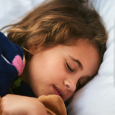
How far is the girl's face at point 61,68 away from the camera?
649 mm

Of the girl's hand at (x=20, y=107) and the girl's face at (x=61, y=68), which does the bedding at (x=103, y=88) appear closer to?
the girl's face at (x=61, y=68)

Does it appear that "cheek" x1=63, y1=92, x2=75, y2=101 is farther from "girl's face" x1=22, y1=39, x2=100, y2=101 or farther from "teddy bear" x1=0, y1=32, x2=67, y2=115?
"teddy bear" x1=0, y1=32, x2=67, y2=115

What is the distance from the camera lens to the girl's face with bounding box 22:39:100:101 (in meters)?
0.65

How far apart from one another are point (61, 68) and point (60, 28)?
0.22 m

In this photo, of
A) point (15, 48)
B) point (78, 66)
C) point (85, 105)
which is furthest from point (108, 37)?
point (15, 48)

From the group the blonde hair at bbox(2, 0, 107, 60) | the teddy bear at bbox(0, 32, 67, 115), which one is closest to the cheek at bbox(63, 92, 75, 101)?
the teddy bear at bbox(0, 32, 67, 115)

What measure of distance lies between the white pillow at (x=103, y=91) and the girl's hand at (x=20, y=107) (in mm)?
235

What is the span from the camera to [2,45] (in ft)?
2.01

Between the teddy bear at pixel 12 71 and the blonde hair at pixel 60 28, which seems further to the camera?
the blonde hair at pixel 60 28

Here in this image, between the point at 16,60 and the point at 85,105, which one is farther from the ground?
the point at 16,60

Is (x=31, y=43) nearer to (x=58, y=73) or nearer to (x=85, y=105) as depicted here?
(x=58, y=73)

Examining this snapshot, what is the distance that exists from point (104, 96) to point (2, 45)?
49 cm

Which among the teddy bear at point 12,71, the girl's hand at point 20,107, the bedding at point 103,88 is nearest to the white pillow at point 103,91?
the bedding at point 103,88

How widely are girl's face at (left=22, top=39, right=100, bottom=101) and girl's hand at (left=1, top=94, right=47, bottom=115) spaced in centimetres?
20
